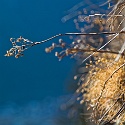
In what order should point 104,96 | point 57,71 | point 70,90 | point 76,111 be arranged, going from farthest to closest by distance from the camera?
point 57,71
point 70,90
point 76,111
point 104,96

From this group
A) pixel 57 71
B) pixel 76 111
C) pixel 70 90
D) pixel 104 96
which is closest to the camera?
pixel 104 96

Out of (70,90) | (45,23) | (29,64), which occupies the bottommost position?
(70,90)

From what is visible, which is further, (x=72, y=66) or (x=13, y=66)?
(x=13, y=66)

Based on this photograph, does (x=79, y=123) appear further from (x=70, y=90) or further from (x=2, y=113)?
(x=2, y=113)

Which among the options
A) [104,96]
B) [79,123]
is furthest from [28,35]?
[104,96]

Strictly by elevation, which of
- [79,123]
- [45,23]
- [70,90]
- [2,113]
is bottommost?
[79,123]

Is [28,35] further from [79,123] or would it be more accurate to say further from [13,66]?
[79,123]

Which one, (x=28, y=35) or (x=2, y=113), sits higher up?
(x=28, y=35)

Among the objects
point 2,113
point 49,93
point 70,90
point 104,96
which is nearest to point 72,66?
point 70,90

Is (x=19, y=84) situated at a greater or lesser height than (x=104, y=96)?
greater
